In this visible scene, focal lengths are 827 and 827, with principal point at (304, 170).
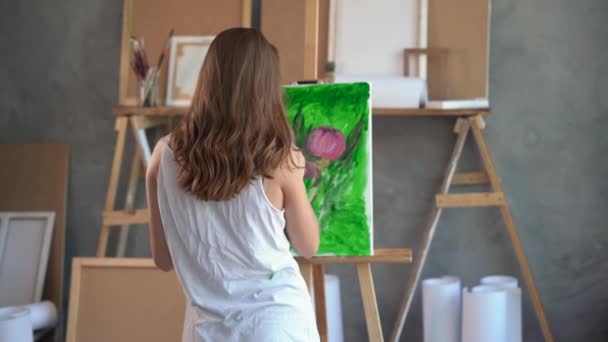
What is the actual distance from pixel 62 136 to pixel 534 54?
2.42 meters

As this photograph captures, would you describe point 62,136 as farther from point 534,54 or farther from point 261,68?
point 261,68

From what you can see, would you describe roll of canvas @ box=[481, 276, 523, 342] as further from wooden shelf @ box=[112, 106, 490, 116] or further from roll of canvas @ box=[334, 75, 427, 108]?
roll of canvas @ box=[334, 75, 427, 108]

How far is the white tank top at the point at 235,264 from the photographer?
5.92 ft

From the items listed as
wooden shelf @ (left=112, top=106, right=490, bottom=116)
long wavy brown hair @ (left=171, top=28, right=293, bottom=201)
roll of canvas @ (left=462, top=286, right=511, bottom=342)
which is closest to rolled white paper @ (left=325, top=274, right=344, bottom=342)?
roll of canvas @ (left=462, top=286, right=511, bottom=342)

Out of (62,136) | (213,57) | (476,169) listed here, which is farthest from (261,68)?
(62,136)

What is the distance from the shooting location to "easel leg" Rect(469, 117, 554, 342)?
3.66 meters

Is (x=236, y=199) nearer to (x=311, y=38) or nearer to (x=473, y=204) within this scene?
(x=311, y=38)

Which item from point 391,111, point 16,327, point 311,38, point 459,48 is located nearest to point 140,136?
point 16,327

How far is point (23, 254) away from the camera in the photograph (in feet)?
13.4

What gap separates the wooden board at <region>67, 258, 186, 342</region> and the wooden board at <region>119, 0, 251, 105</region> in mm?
1037

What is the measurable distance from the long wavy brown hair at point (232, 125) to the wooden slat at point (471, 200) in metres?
2.07

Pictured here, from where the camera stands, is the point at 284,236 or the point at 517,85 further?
the point at 517,85

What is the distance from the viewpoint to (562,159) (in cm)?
393

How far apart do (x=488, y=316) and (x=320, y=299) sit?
3.07ft
